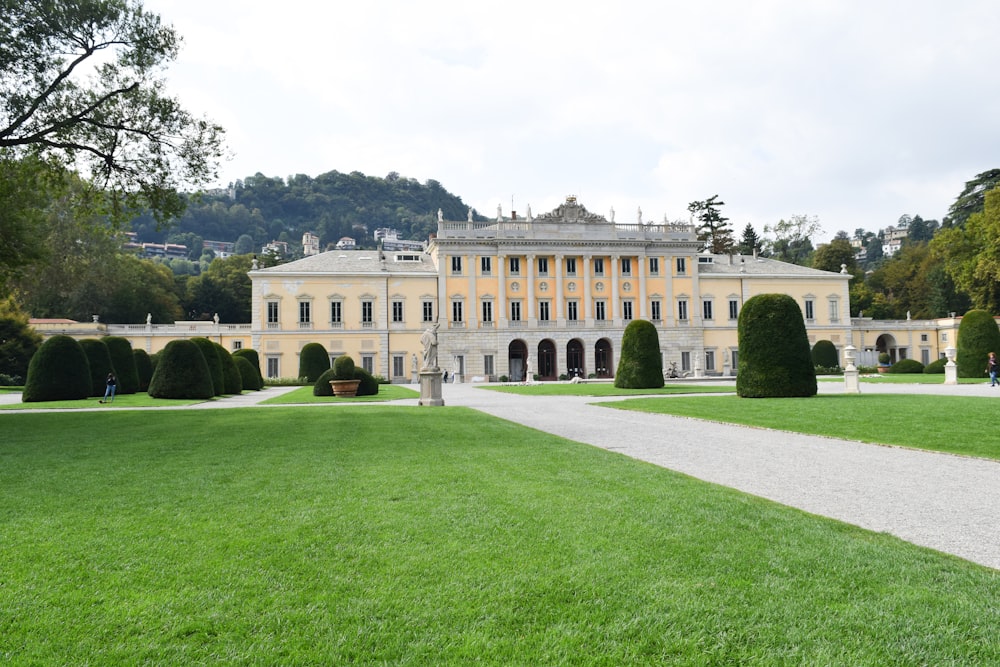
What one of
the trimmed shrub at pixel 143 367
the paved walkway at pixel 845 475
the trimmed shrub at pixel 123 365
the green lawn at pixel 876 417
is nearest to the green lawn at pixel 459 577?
the paved walkway at pixel 845 475

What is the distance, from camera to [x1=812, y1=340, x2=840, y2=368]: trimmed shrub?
50125mm

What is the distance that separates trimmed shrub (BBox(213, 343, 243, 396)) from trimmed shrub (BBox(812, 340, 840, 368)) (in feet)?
131

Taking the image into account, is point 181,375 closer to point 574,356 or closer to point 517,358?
point 517,358

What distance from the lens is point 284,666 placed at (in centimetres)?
302

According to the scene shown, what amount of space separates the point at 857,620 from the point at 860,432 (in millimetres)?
10161

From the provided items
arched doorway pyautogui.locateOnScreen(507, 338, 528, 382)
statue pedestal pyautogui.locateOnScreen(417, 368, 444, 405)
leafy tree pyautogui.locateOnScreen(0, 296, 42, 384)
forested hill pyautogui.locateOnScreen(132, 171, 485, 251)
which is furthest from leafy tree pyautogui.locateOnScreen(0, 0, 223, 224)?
forested hill pyautogui.locateOnScreen(132, 171, 485, 251)

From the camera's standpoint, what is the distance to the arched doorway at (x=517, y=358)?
5581 cm

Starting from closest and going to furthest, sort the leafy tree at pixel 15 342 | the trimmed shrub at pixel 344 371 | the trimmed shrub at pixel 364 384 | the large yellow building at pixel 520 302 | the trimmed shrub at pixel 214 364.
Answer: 1. the trimmed shrub at pixel 344 371
2. the trimmed shrub at pixel 364 384
3. the trimmed shrub at pixel 214 364
4. the leafy tree at pixel 15 342
5. the large yellow building at pixel 520 302

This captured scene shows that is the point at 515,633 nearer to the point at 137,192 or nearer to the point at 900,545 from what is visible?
the point at 900,545

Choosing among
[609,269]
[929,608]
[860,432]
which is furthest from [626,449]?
[609,269]

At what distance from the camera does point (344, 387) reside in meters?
28.5

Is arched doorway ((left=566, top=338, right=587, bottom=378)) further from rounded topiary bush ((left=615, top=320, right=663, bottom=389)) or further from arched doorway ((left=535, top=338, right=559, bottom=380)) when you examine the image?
rounded topiary bush ((left=615, top=320, right=663, bottom=389))

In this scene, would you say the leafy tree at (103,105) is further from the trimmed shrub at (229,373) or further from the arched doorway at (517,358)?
the arched doorway at (517,358)

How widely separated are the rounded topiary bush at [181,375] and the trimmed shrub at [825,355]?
138 feet
